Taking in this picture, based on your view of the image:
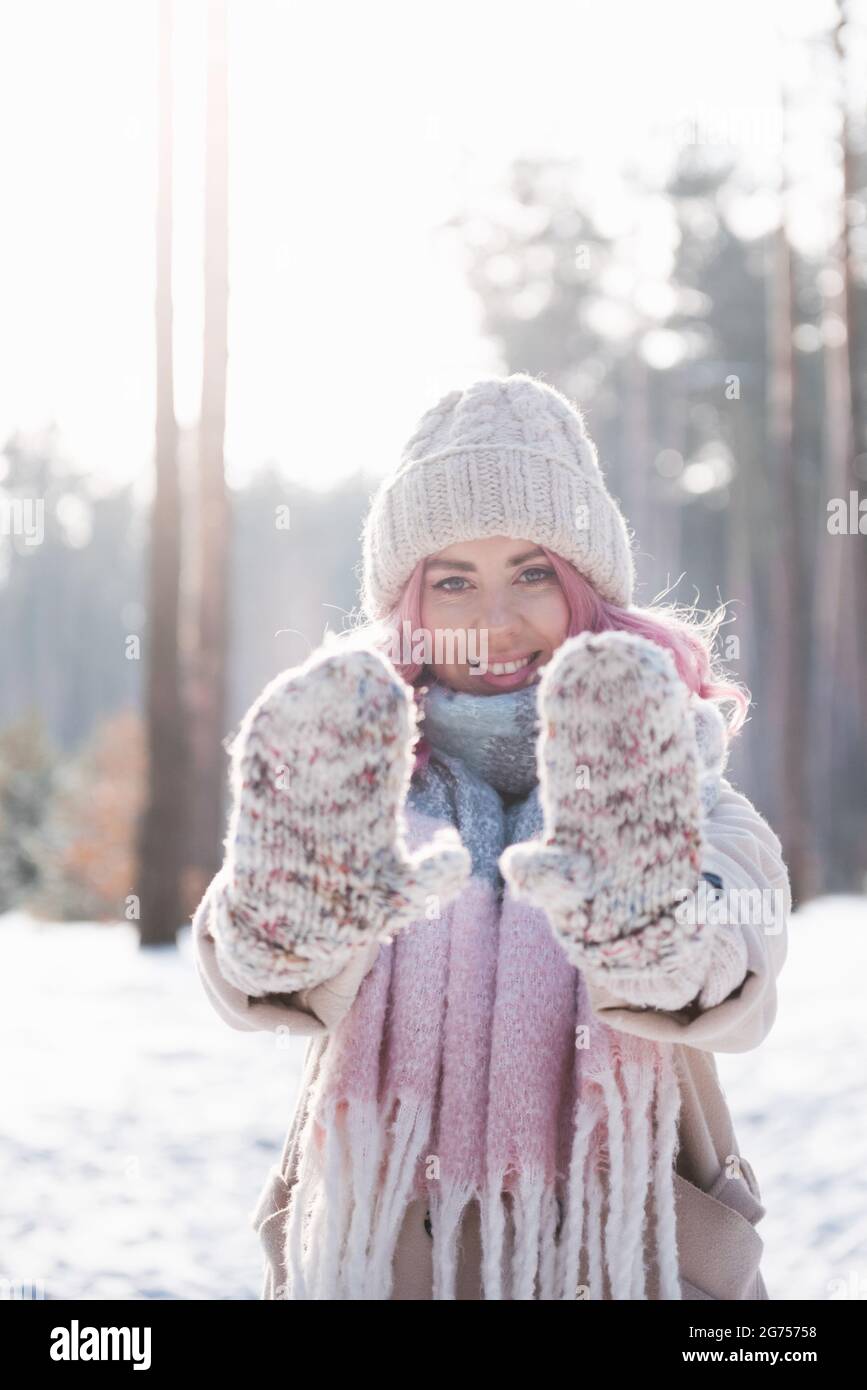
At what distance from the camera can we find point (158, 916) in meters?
9.15

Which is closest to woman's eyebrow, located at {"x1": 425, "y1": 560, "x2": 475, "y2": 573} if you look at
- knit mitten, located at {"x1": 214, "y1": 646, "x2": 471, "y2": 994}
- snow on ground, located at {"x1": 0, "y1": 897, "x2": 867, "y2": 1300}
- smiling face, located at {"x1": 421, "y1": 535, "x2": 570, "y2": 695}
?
smiling face, located at {"x1": 421, "y1": 535, "x2": 570, "y2": 695}

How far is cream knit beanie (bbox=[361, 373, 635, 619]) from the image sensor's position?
1.87 m

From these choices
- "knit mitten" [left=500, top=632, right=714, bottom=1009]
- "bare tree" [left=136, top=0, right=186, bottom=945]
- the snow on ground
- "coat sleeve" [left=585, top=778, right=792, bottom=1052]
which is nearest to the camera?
"knit mitten" [left=500, top=632, right=714, bottom=1009]

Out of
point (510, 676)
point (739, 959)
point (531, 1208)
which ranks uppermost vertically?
point (510, 676)

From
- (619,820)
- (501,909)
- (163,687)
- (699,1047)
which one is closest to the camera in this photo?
(619,820)

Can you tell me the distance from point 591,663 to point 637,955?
0.96 ft

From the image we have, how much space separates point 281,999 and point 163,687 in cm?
777

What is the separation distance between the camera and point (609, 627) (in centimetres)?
190

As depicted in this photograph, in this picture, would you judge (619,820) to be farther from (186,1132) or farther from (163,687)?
(163,687)

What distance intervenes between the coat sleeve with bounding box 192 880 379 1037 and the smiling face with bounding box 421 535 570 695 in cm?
47

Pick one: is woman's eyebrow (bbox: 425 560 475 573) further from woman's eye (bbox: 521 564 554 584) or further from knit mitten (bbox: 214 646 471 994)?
knit mitten (bbox: 214 646 471 994)

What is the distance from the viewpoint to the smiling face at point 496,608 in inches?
73.2

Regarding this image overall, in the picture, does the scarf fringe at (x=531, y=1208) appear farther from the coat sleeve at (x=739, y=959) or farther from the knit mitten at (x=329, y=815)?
the knit mitten at (x=329, y=815)

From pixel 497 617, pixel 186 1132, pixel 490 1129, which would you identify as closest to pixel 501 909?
pixel 490 1129
